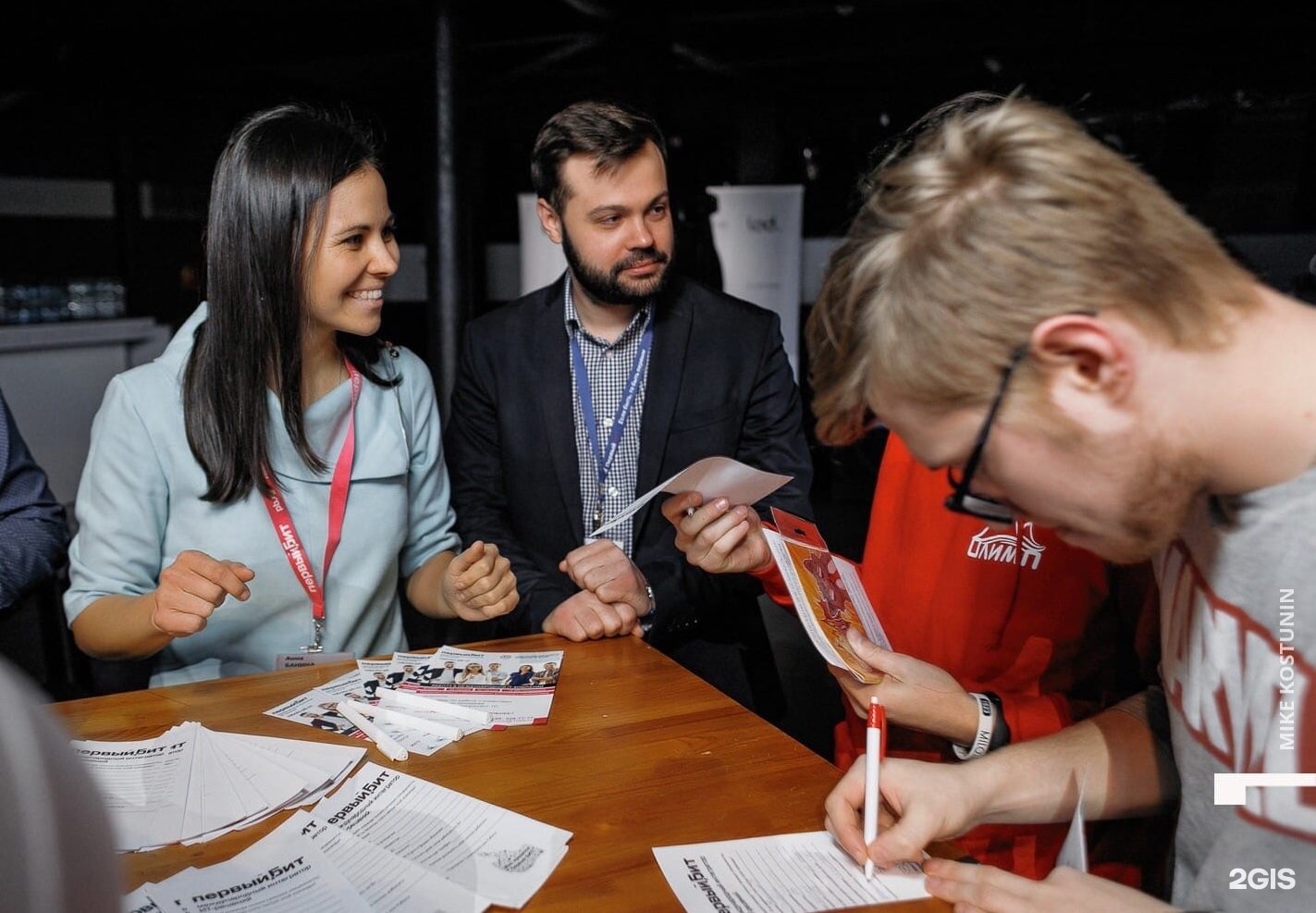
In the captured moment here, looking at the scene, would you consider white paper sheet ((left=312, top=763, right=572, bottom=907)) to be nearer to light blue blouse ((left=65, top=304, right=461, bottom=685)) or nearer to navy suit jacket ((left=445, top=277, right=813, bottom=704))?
light blue blouse ((left=65, top=304, right=461, bottom=685))

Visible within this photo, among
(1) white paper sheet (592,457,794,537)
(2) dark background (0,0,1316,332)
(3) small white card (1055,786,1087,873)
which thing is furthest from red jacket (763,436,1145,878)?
(2) dark background (0,0,1316,332)

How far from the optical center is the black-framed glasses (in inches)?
33.2

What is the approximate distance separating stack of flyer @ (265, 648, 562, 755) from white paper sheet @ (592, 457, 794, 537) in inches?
11.6

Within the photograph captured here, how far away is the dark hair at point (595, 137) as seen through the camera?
8.43 ft

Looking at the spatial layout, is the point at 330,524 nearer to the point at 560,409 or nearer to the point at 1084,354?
the point at 560,409

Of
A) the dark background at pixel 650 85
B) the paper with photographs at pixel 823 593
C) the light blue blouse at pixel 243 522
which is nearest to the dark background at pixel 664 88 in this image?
the dark background at pixel 650 85

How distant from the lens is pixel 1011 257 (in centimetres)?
82

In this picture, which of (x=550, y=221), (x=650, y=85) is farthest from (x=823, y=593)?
(x=650, y=85)

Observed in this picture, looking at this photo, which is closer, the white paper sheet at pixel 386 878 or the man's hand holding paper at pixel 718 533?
the white paper sheet at pixel 386 878

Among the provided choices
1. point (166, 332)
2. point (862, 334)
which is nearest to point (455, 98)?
point (166, 332)

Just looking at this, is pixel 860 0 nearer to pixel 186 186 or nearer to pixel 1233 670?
pixel 186 186

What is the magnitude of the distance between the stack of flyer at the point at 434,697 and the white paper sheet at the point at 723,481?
11.6 inches

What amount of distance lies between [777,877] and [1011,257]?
2.27 ft

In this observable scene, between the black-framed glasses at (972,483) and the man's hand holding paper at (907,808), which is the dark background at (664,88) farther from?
the black-framed glasses at (972,483)
